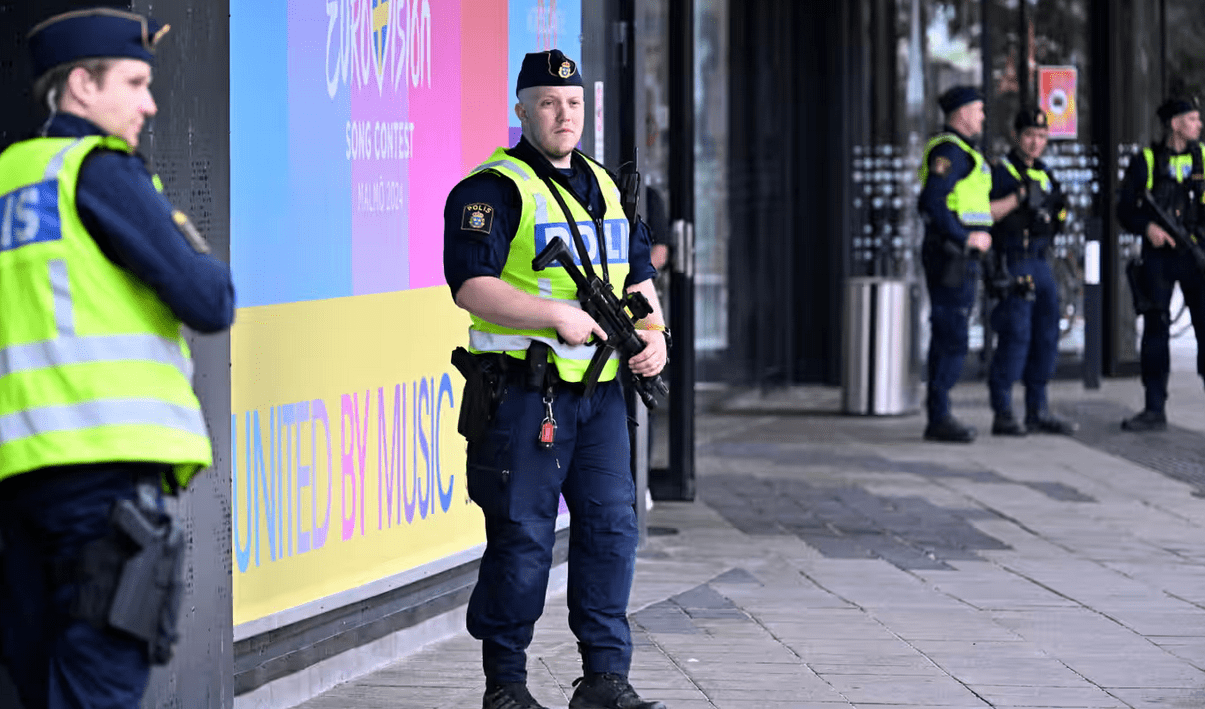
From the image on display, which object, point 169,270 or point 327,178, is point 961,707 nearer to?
point 327,178

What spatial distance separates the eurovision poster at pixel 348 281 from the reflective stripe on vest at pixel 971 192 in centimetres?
501

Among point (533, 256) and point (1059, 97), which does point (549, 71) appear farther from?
point (1059, 97)

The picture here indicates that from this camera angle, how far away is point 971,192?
11.4 m

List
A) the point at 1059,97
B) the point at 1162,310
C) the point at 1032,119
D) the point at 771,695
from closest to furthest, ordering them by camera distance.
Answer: the point at 771,695 < the point at 1032,119 < the point at 1162,310 < the point at 1059,97

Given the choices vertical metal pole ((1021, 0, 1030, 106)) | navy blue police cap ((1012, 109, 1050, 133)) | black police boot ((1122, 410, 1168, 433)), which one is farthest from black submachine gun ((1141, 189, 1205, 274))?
vertical metal pole ((1021, 0, 1030, 106))

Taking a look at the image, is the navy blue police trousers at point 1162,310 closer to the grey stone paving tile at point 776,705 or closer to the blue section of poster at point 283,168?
the grey stone paving tile at point 776,705

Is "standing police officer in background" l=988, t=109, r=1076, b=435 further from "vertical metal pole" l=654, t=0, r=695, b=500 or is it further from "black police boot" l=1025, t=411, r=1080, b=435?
"vertical metal pole" l=654, t=0, r=695, b=500

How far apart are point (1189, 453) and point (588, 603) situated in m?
6.98

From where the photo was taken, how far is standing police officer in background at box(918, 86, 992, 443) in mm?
11352

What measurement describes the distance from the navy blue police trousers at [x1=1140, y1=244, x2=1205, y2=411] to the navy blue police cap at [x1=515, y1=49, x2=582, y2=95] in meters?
7.83

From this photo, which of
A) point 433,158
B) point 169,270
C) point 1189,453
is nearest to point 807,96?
point 1189,453

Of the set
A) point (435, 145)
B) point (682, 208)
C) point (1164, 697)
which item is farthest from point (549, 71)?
point (682, 208)

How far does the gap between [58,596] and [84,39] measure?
3.35 feet

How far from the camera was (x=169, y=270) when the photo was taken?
3.37 metres
